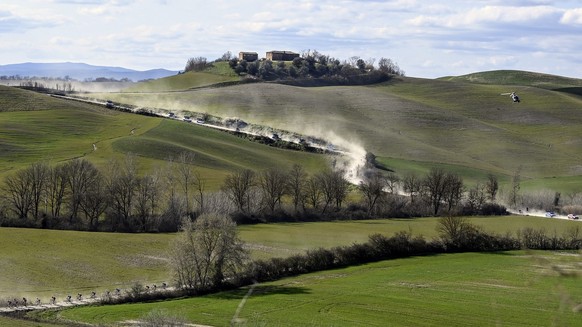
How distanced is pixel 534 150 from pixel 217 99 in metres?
67.8

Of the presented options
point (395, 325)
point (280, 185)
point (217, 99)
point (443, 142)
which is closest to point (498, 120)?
point (443, 142)

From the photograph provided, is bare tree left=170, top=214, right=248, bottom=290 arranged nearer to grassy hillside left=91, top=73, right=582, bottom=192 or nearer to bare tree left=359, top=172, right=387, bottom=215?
bare tree left=359, top=172, right=387, bottom=215

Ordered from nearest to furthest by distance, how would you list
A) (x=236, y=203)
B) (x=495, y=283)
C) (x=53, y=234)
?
(x=495, y=283) → (x=53, y=234) → (x=236, y=203)

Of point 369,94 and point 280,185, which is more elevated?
point 369,94

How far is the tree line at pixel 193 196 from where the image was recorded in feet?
266

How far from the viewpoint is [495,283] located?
6106 centimetres

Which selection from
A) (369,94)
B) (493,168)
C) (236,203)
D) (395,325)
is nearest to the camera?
(395,325)

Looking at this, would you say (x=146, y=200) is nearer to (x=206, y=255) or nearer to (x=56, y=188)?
(x=56, y=188)

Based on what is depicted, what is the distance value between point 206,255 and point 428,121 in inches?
4582

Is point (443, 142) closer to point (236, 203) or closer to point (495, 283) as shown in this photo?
point (236, 203)

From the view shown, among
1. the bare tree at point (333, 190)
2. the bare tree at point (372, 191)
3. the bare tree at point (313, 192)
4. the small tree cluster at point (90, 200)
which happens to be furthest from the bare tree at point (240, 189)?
the bare tree at point (372, 191)

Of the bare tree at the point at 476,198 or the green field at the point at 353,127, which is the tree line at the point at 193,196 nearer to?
the bare tree at the point at 476,198

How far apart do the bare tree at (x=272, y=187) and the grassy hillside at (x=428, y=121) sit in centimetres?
2886

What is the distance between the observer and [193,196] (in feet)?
302
